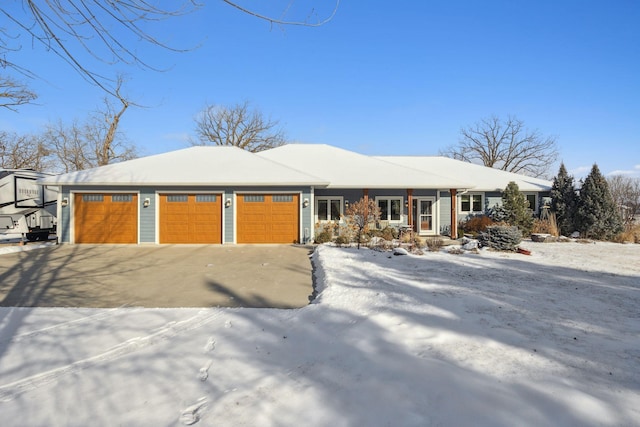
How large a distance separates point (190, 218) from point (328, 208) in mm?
6485

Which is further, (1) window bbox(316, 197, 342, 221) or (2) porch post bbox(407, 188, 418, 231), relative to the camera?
(1) window bbox(316, 197, 342, 221)

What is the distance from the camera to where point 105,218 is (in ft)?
44.8

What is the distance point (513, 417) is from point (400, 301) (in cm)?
276

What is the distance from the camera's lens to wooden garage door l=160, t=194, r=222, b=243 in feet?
44.8

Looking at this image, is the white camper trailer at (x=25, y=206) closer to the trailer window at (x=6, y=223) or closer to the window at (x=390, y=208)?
the trailer window at (x=6, y=223)

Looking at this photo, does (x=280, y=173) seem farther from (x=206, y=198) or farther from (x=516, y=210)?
(x=516, y=210)

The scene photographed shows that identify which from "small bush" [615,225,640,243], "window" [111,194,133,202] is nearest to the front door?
"small bush" [615,225,640,243]

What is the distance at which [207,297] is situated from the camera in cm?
574

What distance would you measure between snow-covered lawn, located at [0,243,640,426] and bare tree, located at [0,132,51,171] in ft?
94.8

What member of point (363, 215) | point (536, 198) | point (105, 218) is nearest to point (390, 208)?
point (363, 215)

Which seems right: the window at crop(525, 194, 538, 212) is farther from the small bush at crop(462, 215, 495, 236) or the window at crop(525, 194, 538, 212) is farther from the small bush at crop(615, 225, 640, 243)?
the small bush at crop(615, 225, 640, 243)

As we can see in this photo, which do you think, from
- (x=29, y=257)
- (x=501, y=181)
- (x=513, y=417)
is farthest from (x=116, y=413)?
(x=501, y=181)

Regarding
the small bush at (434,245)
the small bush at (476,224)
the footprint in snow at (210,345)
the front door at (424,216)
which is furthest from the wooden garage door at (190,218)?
the small bush at (476,224)

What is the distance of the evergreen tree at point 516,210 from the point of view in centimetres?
1627
